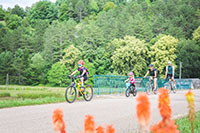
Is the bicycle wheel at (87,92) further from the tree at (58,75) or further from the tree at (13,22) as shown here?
the tree at (13,22)

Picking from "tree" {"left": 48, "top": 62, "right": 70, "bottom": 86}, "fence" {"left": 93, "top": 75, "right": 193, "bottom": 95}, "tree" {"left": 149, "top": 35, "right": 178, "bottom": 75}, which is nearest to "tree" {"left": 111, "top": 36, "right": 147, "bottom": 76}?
"tree" {"left": 149, "top": 35, "right": 178, "bottom": 75}

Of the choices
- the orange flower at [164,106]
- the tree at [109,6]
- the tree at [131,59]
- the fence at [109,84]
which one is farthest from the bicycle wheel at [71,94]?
the tree at [109,6]

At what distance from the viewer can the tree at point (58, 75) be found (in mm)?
74938

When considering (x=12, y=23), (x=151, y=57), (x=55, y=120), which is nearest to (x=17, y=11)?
(x=12, y=23)

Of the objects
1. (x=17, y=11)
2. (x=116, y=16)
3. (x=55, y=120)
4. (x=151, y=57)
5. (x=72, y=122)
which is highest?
(x=17, y=11)

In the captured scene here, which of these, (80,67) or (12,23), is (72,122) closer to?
(80,67)

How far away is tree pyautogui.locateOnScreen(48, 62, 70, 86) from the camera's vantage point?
246 ft

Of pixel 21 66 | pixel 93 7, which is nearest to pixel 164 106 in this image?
pixel 21 66

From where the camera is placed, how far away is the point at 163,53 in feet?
206

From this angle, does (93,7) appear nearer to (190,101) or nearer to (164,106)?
(190,101)

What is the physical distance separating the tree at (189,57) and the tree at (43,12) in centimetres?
8115

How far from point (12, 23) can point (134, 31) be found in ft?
217

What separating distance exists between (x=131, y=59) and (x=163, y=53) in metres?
6.91

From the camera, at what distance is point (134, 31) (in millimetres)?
80625
